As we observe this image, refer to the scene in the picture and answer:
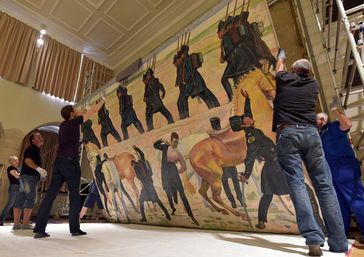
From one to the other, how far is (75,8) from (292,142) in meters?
7.23

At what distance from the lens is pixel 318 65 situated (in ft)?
10.5

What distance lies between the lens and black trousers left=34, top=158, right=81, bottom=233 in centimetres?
263

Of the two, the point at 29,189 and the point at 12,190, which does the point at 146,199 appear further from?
the point at 12,190

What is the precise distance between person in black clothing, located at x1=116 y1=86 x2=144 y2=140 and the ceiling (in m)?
3.80

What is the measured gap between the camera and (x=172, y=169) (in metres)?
3.33

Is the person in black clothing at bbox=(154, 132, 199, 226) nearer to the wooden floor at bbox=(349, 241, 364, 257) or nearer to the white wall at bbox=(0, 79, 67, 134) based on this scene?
the wooden floor at bbox=(349, 241, 364, 257)

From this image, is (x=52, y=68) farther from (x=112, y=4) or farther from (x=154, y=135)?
(x=154, y=135)

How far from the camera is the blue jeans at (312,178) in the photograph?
5.55 ft

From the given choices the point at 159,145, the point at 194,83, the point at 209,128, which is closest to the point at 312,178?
the point at 209,128

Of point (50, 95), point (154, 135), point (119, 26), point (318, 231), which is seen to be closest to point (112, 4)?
point (119, 26)

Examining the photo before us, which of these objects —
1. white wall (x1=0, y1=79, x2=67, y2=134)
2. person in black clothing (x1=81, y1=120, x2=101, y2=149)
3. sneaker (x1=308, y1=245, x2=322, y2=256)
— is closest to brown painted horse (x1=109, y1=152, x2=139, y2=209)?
person in black clothing (x1=81, y1=120, x2=101, y2=149)

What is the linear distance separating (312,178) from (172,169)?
1.80m

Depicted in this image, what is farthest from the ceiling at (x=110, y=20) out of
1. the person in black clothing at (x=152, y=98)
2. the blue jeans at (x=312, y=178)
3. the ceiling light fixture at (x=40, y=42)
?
the blue jeans at (x=312, y=178)

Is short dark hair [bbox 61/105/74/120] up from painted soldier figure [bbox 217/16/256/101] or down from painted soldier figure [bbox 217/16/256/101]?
down
